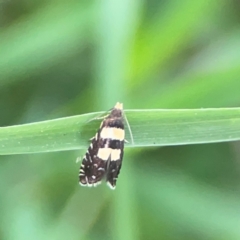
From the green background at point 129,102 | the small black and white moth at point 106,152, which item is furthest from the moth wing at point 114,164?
the green background at point 129,102

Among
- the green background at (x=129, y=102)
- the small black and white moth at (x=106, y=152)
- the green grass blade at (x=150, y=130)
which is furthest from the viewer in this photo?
the green background at (x=129, y=102)

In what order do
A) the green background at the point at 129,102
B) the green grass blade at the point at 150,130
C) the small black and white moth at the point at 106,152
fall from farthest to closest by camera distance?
1. the green background at the point at 129,102
2. the small black and white moth at the point at 106,152
3. the green grass blade at the point at 150,130

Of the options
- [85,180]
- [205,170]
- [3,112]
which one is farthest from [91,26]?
[205,170]

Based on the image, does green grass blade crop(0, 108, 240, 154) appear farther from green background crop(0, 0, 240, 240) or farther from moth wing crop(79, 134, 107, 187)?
green background crop(0, 0, 240, 240)

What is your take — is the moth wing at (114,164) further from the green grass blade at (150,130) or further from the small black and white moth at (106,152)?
the green grass blade at (150,130)

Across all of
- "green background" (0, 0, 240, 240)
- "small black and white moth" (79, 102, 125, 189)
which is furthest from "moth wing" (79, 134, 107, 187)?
"green background" (0, 0, 240, 240)

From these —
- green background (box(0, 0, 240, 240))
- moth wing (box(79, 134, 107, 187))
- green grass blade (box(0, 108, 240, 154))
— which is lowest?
green grass blade (box(0, 108, 240, 154))
